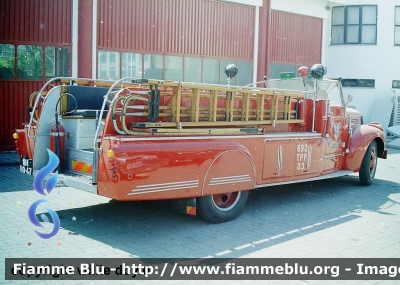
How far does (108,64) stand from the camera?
1232cm

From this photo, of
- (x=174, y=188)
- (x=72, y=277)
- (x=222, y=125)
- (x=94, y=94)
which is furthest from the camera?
(x=94, y=94)

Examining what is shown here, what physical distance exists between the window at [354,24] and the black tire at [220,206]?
16.0 metres

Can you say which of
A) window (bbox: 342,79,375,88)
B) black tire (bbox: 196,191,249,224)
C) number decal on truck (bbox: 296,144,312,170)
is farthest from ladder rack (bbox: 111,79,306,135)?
window (bbox: 342,79,375,88)

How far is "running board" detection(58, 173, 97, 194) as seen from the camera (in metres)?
4.91

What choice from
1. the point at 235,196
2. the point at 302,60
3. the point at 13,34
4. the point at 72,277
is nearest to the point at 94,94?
the point at 235,196

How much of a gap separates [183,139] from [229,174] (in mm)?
822

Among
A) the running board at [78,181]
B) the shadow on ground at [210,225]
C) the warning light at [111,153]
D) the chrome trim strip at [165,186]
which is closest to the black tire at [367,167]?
the shadow on ground at [210,225]

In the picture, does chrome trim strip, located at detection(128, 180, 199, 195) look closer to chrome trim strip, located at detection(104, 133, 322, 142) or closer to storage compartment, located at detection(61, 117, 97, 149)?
chrome trim strip, located at detection(104, 133, 322, 142)

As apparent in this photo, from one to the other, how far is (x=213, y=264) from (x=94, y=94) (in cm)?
321

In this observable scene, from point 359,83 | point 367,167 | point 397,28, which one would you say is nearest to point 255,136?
point 367,167

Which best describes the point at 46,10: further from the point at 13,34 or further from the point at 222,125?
the point at 222,125

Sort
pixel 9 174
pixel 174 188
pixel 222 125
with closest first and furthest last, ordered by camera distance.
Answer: pixel 174 188 → pixel 222 125 → pixel 9 174

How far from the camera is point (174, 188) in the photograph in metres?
4.99

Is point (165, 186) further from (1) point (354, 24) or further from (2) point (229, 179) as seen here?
(1) point (354, 24)
